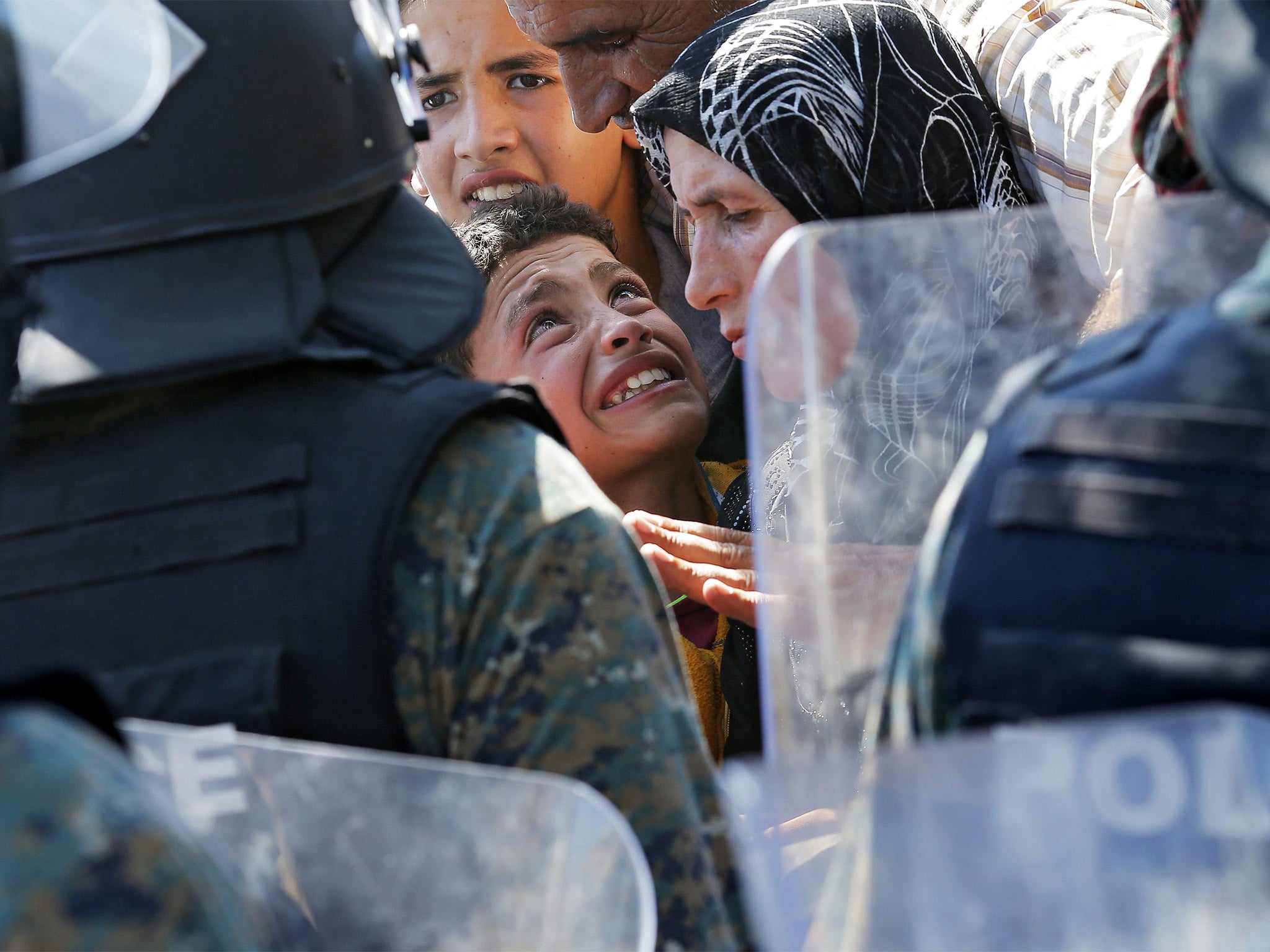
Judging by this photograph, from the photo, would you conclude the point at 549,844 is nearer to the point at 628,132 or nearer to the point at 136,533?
the point at 136,533

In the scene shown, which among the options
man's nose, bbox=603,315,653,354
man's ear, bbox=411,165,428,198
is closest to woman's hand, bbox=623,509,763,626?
man's nose, bbox=603,315,653,354

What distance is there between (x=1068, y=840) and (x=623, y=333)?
5.61 feet

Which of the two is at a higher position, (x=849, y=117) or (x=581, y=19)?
(x=581, y=19)

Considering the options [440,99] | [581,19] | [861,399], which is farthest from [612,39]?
[861,399]

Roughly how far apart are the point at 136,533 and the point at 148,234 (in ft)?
0.92

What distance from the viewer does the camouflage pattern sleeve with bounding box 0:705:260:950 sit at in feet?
1.88

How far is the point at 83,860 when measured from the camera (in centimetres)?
58

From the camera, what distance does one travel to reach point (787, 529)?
115 centimetres

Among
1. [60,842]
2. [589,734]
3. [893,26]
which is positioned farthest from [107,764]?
[893,26]

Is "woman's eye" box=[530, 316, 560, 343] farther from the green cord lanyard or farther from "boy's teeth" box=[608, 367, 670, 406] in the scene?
the green cord lanyard

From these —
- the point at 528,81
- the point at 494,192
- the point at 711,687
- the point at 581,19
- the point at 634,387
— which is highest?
the point at 581,19

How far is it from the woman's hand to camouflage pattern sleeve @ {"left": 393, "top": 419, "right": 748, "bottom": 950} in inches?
27.1

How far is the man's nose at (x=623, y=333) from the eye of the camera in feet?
7.64

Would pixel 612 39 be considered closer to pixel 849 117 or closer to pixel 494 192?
pixel 494 192
